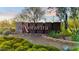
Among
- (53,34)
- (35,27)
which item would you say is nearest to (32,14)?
(35,27)

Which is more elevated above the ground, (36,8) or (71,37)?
(36,8)

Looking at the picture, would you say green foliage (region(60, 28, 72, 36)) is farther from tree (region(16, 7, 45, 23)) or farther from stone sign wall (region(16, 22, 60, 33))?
tree (region(16, 7, 45, 23))

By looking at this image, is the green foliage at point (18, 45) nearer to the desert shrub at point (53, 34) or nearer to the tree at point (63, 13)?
the desert shrub at point (53, 34)

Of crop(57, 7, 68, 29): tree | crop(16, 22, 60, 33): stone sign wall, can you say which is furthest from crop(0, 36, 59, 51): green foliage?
crop(57, 7, 68, 29): tree

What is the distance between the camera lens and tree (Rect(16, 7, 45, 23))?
59.9 inches

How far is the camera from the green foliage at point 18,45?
150cm

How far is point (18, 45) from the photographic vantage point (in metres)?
1.50

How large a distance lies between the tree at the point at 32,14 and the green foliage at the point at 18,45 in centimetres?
16

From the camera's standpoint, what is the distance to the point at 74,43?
1.51m

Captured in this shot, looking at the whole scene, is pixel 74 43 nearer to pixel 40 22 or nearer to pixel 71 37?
pixel 71 37
